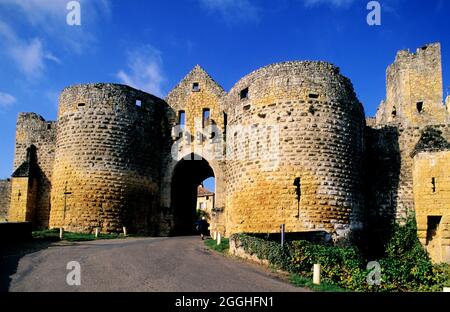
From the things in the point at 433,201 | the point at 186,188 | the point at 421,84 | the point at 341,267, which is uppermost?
the point at 421,84

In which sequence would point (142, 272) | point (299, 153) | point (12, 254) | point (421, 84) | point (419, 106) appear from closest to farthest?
point (142, 272) → point (12, 254) → point (299, 153) → point (421, 84) → point (419, 106)

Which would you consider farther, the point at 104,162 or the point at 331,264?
the point at 104,162

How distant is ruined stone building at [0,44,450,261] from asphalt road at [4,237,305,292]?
553cm

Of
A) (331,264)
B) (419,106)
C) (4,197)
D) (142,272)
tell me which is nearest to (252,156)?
(331,264)

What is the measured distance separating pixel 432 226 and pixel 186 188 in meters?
15.9

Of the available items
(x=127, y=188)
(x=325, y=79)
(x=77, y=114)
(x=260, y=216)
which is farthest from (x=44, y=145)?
(x=325, y=79)

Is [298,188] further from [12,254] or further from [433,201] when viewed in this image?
[12,254]

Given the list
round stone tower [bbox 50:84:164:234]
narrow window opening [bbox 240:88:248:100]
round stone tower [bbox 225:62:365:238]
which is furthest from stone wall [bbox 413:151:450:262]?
round stone tower [bbox 50:84:164:234]

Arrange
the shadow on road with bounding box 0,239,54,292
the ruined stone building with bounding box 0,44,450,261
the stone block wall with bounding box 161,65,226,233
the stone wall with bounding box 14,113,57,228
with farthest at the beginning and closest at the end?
1. the stone wall with bounding box 14,113,57,228
2. the stone block wall with bounding box 161,65,226,233
3. the ruined stone building with bounding box 0,44,450,261
4. the shadow on road with bounding box 0,239,54,292

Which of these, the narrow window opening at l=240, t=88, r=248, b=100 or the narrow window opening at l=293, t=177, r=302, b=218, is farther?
the narrow window opening at l=240, t=88, r=248, b=100

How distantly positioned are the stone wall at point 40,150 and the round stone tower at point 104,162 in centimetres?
497

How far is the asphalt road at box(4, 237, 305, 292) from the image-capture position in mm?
→ 9344

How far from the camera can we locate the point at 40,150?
28922mm

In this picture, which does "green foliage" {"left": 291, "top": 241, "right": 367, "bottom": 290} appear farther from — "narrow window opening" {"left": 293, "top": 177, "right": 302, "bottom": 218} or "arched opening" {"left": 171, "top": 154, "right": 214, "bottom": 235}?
"arched opening" {"left": 171, "top": 154, "right": 214, "bottom": 235}
